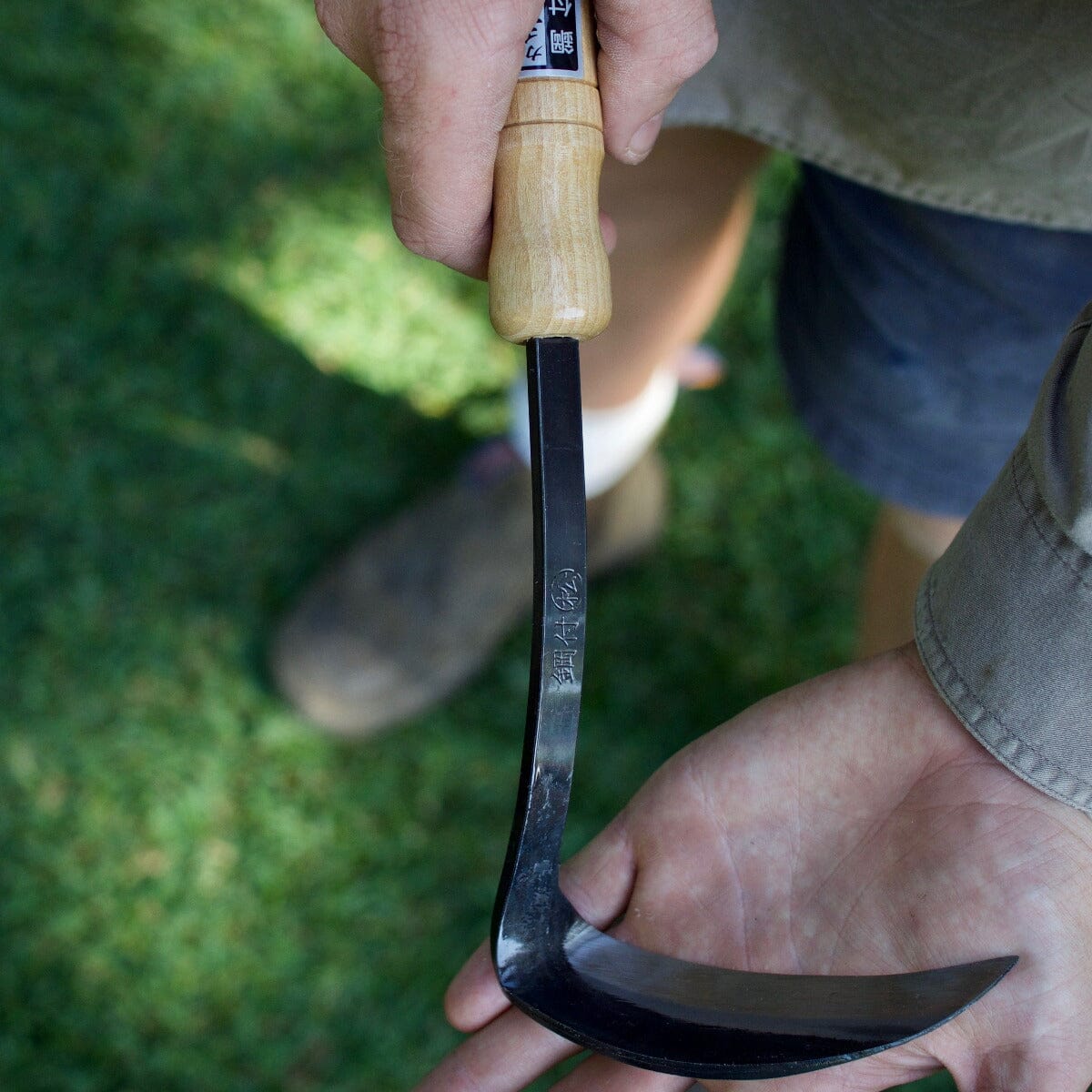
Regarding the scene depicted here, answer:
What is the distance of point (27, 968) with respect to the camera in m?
1.76

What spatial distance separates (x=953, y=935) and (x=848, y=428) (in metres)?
0.76

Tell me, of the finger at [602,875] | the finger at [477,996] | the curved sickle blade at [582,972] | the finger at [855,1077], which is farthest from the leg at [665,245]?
the finger at [855,1077]

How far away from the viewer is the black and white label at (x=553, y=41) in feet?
2.92

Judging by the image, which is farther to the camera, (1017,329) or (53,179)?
(53,179)

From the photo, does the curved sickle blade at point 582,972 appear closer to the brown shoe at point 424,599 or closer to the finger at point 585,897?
the finger at point 585,897

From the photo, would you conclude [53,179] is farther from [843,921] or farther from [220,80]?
[843,921]

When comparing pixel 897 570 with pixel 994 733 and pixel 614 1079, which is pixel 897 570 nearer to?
pixel 994 733

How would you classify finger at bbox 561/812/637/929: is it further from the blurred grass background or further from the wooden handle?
the blurred grass background

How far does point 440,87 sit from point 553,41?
12cm

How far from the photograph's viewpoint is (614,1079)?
1.05 meters

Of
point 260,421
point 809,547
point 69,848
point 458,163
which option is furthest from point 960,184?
point 69,848

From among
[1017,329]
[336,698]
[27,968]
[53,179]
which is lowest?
[27,968]

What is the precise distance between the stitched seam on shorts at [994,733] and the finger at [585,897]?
355 mm

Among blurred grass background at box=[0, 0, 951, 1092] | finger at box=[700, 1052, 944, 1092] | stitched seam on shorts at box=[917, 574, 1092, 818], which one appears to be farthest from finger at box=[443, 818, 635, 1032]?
blurred grass background at box=[0, 0, 951, 1092]
